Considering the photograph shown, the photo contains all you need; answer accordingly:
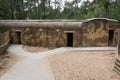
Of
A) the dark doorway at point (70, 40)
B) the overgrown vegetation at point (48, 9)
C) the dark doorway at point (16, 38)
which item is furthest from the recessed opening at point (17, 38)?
the overgrown vegetation at point (48, 9)

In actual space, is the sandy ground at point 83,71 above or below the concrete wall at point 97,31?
below

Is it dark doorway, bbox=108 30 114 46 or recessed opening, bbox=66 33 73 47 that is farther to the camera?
recessed opening, bbox=66 33 73 47

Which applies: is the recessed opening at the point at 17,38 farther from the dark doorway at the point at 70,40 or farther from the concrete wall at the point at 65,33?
the dark doorway at the point at 70,40

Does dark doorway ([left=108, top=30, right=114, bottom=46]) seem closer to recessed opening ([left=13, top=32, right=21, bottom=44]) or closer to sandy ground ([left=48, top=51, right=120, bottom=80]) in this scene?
sandy ground ([left=48, top=51, right=120, bottom=80])

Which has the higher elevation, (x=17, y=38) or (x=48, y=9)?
(x=48, y=9)

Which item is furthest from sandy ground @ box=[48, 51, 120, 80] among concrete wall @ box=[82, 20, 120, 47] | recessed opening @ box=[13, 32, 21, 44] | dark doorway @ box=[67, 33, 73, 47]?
recessed opening @ box=[13, 32, 21, 44]

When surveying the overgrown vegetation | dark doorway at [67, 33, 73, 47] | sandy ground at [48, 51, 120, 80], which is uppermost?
the overgrown vegetation

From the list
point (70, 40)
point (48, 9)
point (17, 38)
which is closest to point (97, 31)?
point (70, 40)

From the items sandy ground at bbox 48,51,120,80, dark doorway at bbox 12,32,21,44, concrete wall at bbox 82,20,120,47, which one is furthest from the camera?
dark doorway at bbox 12,32,21,44

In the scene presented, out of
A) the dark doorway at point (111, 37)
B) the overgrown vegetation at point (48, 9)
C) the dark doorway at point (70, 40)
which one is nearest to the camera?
the dark doorway at point (111, 37)

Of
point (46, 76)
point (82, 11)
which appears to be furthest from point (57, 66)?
point (82, 11)

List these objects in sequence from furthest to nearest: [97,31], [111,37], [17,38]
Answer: [17,38] < [111,37] < [97,31]

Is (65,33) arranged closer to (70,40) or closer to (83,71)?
(70,40)

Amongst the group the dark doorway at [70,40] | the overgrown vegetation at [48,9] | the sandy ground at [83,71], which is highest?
the overgrown vegetation at [48,9]
